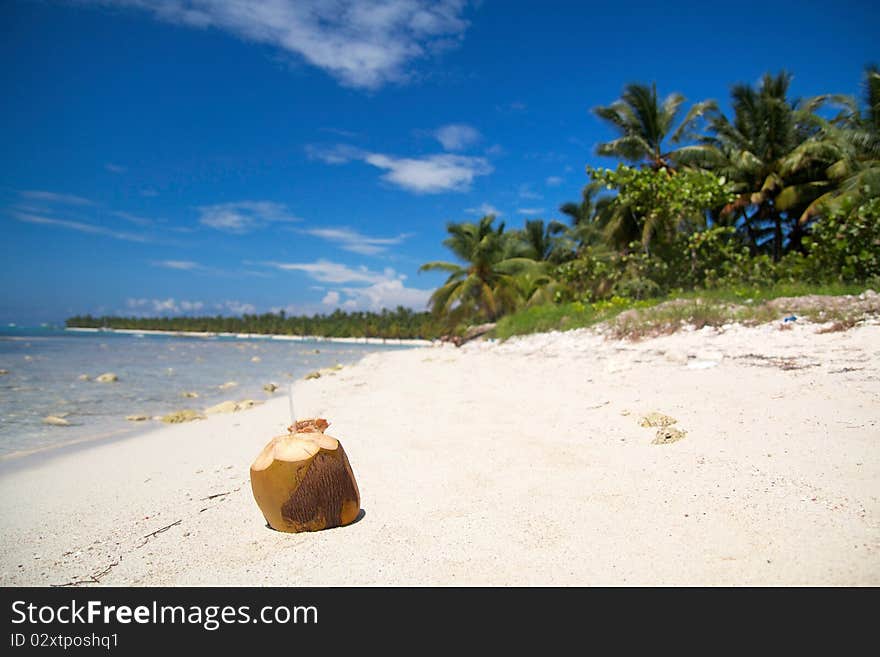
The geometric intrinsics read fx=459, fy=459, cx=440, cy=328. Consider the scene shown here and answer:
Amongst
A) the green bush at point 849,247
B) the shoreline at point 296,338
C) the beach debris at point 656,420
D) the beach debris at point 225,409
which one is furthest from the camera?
the shoreline at point 296,338

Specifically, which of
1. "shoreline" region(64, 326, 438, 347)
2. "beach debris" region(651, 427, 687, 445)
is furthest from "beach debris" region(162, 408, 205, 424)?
"shoreline" region(64, 326, 438, 347)

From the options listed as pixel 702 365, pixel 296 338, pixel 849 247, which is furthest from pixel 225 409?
pixel 296 338

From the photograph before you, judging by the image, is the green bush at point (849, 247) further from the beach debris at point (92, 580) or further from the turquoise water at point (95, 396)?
the beach debris at point (92, 580)

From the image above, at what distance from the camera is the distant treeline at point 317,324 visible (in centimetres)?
5394

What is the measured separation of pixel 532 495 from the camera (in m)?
2.46

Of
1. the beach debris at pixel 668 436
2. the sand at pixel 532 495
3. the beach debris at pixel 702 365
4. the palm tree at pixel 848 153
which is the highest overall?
the palm tree at pixel 848 153

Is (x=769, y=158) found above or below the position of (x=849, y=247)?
above

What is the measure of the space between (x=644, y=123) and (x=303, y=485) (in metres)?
19.5

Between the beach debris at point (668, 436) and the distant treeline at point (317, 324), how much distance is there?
35.2m

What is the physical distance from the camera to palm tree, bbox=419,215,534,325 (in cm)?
2295

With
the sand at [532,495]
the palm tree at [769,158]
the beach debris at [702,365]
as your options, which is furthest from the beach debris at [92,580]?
the palm tree at [769,158]

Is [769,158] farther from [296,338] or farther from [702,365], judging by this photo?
[296,338]
